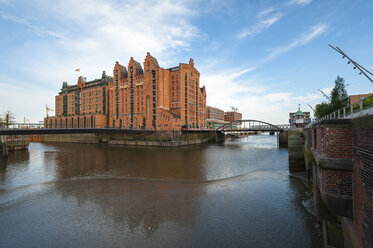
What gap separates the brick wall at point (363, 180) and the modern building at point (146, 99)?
71061 millimetres

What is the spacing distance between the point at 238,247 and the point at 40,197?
1740 centimetres

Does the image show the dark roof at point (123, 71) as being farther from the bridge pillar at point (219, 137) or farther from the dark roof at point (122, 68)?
the bridge pillar at point (219, 137)

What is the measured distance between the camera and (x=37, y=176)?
80.4 feet

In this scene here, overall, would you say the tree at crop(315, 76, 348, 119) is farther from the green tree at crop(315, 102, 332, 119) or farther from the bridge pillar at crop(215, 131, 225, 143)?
the bridge pillar at crop(215, 131, 225, 143)

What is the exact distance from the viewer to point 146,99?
85.3 m

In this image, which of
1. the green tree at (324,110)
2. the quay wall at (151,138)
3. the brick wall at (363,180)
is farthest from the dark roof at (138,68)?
the brick wall at (363,180)

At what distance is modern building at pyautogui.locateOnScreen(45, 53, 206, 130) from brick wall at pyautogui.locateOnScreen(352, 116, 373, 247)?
71.1 metres

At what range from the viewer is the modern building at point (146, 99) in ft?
276

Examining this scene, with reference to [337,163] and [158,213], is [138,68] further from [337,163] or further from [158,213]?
[337,163]

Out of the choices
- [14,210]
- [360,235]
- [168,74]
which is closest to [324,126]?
[360,235]

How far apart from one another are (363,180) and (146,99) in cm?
8417

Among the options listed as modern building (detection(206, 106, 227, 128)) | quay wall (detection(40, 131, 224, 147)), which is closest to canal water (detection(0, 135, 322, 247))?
quay wall (detection(40, 131, 224, 147))

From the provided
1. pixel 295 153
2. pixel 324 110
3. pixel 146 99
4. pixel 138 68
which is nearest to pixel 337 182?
pixel 295 153

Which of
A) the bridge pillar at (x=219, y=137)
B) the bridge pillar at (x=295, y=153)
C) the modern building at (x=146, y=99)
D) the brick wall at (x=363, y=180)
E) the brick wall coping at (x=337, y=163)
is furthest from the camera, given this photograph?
the bridge pillar at (x=219, y=137)
